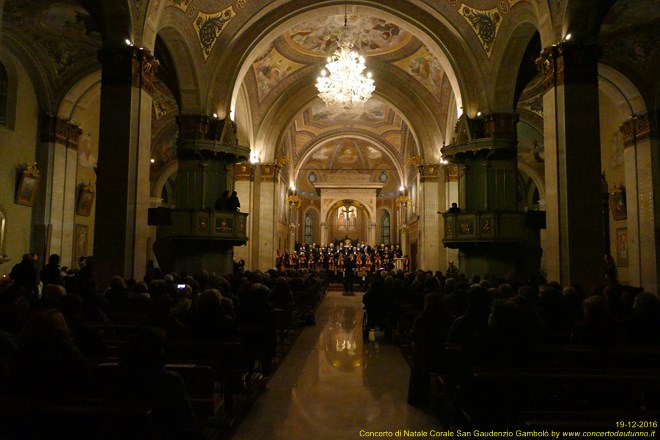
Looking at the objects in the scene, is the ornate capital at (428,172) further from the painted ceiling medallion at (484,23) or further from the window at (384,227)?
the window at (384,227)

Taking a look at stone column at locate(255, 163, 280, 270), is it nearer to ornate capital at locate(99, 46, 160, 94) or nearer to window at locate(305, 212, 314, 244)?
ornate capital at locate(99, 46, 160, 94)

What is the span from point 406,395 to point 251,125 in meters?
16.5

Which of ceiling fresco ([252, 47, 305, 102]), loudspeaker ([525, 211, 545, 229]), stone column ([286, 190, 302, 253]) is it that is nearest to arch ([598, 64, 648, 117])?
loudspeaker ([525, 211, 545, 229])

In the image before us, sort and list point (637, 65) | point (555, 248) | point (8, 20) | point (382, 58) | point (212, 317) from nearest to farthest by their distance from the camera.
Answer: point (212, 317), point (555, 248), point (8, 20), point (637, 65), point (382, 58)

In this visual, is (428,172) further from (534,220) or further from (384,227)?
(384,227)

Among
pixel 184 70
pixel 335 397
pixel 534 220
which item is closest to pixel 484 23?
pixel 534 220

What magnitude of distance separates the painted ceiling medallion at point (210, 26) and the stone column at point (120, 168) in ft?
14.9

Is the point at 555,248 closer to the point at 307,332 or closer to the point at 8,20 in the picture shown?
the point at 307,332

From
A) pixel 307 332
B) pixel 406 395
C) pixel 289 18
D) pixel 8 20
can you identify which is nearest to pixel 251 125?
pixel 289 18

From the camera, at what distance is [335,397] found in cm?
521

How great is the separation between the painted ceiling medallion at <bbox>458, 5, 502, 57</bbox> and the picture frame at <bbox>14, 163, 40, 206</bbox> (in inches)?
510

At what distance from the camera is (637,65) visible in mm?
13797

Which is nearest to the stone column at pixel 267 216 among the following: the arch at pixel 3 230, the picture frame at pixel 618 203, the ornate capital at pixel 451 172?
the ornate capital at pixel 451 172

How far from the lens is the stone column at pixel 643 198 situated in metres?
13.4
